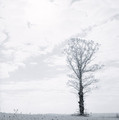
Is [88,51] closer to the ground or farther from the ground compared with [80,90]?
farther from the ground

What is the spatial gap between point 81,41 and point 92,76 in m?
6.30

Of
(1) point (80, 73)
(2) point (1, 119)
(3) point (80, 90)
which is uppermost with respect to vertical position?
(1) point (80, 73)

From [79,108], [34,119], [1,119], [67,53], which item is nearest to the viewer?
[1,119]

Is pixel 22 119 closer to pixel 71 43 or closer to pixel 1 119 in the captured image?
pixel 1 119

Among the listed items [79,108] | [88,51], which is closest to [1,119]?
[79,108]

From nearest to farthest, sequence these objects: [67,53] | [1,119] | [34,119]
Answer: [1,119], [34,119], [67,53]

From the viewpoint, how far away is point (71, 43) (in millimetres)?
42844

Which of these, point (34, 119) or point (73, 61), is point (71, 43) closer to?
point (73, 61)

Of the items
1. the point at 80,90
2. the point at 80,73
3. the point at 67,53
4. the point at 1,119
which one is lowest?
the point at 1,119

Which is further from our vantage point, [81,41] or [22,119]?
[81,41]

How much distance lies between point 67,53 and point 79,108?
966cm

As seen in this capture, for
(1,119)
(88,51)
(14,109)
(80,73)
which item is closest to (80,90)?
(80,73)

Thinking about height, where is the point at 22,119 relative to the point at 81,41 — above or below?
below

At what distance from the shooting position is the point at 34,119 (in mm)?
19828
